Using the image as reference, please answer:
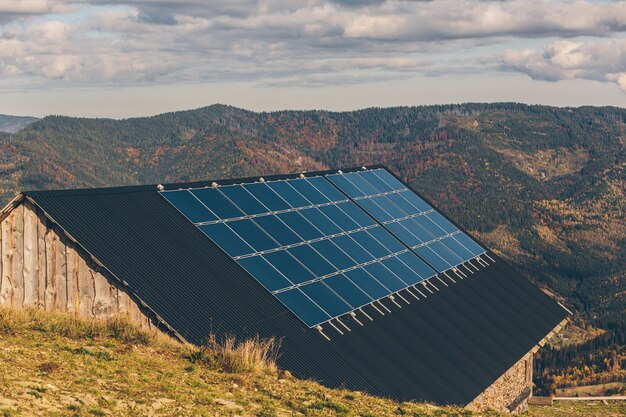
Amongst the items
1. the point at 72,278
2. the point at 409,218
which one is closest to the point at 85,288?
the point at 72,278

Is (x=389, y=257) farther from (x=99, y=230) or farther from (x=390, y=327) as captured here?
(x=99, y=230)

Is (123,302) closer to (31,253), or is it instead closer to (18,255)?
(31,253)

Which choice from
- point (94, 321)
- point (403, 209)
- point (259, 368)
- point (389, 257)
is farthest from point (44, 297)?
point (403, 209)

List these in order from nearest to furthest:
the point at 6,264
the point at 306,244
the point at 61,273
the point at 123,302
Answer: the point at 123,302 → the point at 61,273 → the point at 6,264 → the point at 306,244

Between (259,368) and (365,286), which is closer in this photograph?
(259,368)

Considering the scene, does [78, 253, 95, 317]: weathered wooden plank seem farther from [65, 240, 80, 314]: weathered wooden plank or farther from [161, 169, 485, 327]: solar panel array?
[161, 169, 485, 327]: solar panel array

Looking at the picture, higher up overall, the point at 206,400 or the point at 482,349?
the point at 206,400

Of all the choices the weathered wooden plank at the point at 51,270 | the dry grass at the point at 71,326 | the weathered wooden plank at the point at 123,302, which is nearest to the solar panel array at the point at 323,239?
the weathered wooden plank at the point at 123,302
